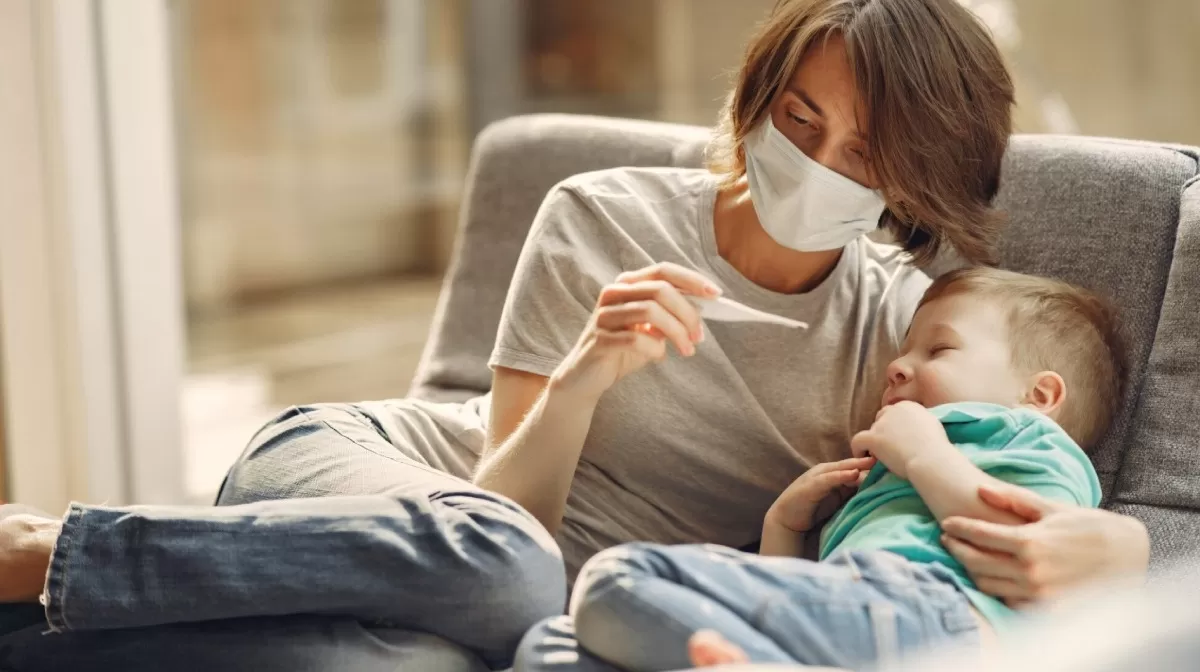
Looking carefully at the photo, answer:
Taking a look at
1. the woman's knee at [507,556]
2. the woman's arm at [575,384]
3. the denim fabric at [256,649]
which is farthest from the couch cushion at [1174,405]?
the denim fabric at [256,649]

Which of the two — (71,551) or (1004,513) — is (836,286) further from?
(71,551)

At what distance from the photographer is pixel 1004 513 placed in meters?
1.15

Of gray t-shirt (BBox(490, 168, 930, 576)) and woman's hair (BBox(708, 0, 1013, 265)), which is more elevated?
woman's hair (BBox(708, 0, 1013, 265))

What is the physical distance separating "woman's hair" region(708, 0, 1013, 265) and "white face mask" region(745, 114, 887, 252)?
29mm

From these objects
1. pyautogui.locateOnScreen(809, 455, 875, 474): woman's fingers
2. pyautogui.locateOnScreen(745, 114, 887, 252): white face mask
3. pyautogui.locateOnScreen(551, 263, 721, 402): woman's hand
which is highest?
pyautogui.locateOnScreen(745, 114, 887, 252): white face mask

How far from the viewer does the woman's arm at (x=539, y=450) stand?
4.26 feet

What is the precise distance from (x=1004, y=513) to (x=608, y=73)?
3349 millimetres

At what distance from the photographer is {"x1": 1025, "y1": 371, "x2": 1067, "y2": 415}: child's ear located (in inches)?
52.7

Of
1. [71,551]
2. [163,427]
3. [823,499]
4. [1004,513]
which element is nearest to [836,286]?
[823,499]

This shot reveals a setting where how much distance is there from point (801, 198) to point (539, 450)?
39cm

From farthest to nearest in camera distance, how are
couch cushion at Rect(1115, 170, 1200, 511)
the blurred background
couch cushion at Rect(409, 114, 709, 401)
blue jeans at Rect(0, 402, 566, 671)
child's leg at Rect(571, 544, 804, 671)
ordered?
the blurred background, couch cushion at Rect(409, 114, 709, 401), couch cushion at Rect(1115, 170, 1200, 511), blue jeans at Rect(0, 402, 566, 671), child's leg at Rect(571, 544, 804, 671)

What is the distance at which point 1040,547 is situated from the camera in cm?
111

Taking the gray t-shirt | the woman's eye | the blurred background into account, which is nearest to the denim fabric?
the gray t-shirt

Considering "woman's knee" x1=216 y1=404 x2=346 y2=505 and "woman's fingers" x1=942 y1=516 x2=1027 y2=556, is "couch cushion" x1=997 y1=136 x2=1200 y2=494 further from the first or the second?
"woman's knee" x1=216 y1=404 x2=346 y2=505
